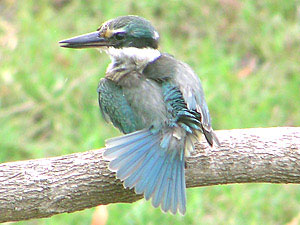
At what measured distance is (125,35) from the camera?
11.4ft

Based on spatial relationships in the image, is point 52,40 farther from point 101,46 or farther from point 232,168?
point 232,168

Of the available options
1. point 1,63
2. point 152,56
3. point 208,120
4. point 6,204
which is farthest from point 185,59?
point 6,204

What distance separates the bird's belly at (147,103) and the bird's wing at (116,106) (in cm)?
3

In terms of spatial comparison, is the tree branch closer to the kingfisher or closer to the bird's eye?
the kingfisher

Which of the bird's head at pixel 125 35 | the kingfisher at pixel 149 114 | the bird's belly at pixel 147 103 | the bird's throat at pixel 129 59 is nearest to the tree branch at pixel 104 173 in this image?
the kingfisher at pixel 149 114

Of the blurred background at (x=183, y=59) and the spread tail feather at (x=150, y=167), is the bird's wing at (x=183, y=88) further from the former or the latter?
the blurred background at (x=183, y=59)

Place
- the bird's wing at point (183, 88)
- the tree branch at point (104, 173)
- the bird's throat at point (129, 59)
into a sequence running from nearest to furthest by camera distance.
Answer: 1. the tree branch at point (104, 173)
2. the bird's wing at point (183, 88)
3. the bird's throat at point (129, 59)

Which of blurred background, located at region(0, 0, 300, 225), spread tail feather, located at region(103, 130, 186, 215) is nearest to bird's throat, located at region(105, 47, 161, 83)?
spread tail feather, located at region(103, 130, 186, 215)

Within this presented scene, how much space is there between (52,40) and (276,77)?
1737mm

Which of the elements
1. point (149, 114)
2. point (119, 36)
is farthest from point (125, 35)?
point (149, 114)

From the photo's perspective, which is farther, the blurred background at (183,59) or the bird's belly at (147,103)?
the blurred background at (183,59)

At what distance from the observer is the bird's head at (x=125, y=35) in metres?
3.45

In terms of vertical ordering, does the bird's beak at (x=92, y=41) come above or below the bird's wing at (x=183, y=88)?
above

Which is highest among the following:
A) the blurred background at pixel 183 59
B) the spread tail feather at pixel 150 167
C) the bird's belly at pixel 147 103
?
the blurred background at pixel 183 59
